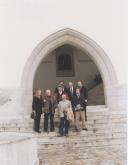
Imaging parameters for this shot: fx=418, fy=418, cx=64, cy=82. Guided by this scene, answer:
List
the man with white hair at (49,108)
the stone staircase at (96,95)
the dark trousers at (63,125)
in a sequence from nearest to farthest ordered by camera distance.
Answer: the dark trousers at (63,125) < the man with white hair at (49,108) < the stone staircase at (96,95)

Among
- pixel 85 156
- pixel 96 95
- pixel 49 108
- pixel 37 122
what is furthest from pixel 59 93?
pixel 96 95

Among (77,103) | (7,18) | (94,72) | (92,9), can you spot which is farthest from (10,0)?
(94,72)

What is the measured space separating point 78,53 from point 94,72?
1.16 meters

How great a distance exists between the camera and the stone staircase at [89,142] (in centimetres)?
988

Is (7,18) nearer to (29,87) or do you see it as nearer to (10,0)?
(10,0)

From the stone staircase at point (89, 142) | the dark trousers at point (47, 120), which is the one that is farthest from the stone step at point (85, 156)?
the dark trousers at point (47, 120)

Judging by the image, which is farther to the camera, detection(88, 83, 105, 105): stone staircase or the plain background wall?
detection(88, 83, 105, 105): stone staircase

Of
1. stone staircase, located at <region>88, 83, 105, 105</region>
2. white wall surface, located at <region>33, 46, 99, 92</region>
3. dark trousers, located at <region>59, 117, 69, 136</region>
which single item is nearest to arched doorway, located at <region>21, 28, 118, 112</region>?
stone staircase, located at <region>88, 83, 105, 105</region>

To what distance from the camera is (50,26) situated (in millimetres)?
14391

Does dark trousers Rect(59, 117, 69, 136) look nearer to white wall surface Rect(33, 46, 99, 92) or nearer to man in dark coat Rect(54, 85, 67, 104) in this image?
man in dark coat Rect(54, 85, 67, 104)

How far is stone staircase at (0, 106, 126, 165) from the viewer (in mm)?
9875

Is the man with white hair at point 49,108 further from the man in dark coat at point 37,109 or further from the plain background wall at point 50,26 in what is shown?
the plain background wall at point 50,26

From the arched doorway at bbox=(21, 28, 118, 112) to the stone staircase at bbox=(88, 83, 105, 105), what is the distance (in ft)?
7.96

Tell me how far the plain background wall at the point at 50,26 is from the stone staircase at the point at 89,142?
1939 millimetres
